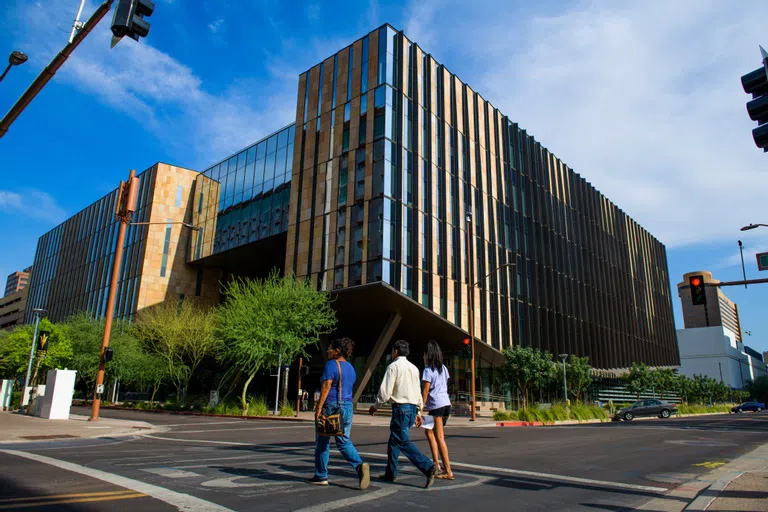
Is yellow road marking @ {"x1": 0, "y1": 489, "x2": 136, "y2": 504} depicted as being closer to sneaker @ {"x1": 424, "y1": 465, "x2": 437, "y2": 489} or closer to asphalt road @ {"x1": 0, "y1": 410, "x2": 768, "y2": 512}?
asphalt road @ {"x1": 0, "y1": 410, "x2": 768, "y2": 512}

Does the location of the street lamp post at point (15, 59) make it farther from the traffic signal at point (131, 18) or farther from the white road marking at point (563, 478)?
the white road marking at point (563, 478)

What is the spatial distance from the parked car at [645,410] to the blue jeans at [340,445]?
31557 mm

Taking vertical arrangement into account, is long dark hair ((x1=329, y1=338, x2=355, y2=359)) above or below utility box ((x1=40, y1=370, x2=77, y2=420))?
above

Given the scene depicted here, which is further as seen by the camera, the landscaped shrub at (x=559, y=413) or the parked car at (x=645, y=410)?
the parked car at (x=645, y=410)

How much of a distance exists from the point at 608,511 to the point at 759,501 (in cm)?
161

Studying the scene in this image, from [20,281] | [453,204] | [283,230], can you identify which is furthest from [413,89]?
[20,281]

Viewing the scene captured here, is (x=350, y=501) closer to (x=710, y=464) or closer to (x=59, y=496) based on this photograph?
(x=59, y=496)

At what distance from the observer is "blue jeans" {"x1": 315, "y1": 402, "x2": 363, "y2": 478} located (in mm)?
5859

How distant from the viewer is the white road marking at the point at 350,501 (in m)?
4.80

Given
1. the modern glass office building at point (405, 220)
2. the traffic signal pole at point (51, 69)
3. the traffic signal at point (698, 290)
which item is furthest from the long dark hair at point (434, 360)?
the modern glass office building at point (405, 220)

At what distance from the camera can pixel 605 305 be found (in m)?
56.8

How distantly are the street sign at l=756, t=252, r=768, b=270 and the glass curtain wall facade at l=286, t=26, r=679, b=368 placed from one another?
15761 millimetres

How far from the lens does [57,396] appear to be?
19.6 metres

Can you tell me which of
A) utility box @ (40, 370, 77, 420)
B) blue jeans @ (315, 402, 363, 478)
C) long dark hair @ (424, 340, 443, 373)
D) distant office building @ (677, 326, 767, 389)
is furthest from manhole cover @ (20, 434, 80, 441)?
distant office building @ (677, 326, 767, 389)
